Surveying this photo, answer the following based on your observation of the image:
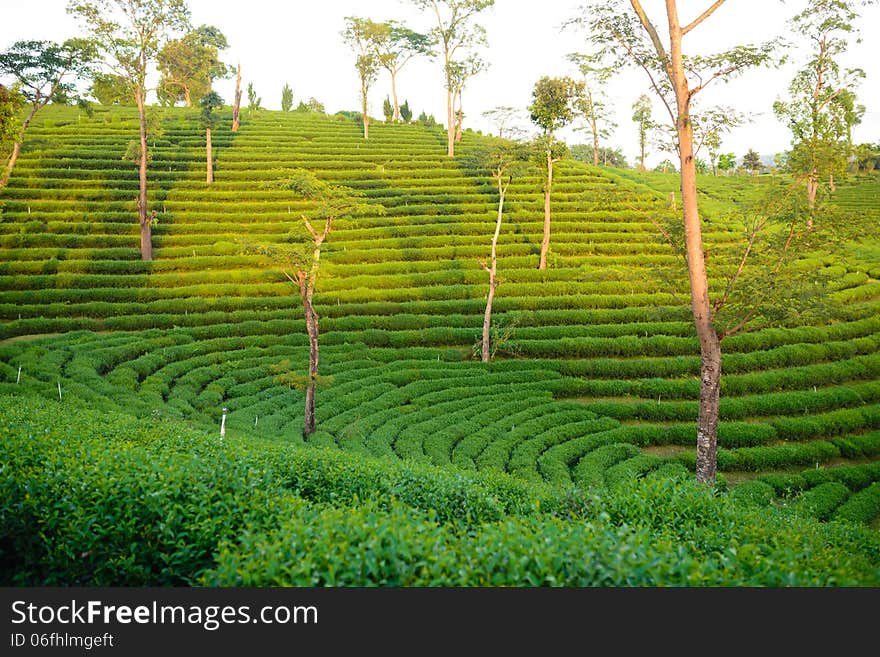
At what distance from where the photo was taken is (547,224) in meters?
27.2

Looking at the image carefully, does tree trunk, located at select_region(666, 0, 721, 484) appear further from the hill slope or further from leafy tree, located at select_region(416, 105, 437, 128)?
leafy tree, located at select_region(416, 105, 437, 128)

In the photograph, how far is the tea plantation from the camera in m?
4.47

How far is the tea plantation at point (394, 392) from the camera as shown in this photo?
14.7ft

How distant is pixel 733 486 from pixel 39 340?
2228 cm

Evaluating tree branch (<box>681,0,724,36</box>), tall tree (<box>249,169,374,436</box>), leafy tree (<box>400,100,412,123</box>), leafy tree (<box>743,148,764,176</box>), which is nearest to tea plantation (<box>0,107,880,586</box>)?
tall tree (<box>249,169,374,436</box>)

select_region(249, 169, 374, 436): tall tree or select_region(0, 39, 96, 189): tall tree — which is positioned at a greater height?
select_region(0, 39, 96, 189): tall tree

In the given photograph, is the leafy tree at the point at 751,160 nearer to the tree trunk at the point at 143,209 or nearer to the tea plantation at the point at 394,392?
the tea plantation at the point at 394,392

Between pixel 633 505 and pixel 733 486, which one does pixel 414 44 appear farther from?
pixel 633 505

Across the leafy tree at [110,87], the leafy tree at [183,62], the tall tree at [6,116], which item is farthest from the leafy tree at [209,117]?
the tall tree at [6,116]

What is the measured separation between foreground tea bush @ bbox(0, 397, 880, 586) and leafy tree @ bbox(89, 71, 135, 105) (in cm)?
2384

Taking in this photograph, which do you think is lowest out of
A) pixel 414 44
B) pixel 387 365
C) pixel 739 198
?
pixel 387 365

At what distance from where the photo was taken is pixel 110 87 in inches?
1045

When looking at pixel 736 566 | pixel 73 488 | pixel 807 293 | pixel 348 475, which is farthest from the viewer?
pixel 807 293

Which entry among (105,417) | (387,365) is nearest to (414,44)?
(387,365)
